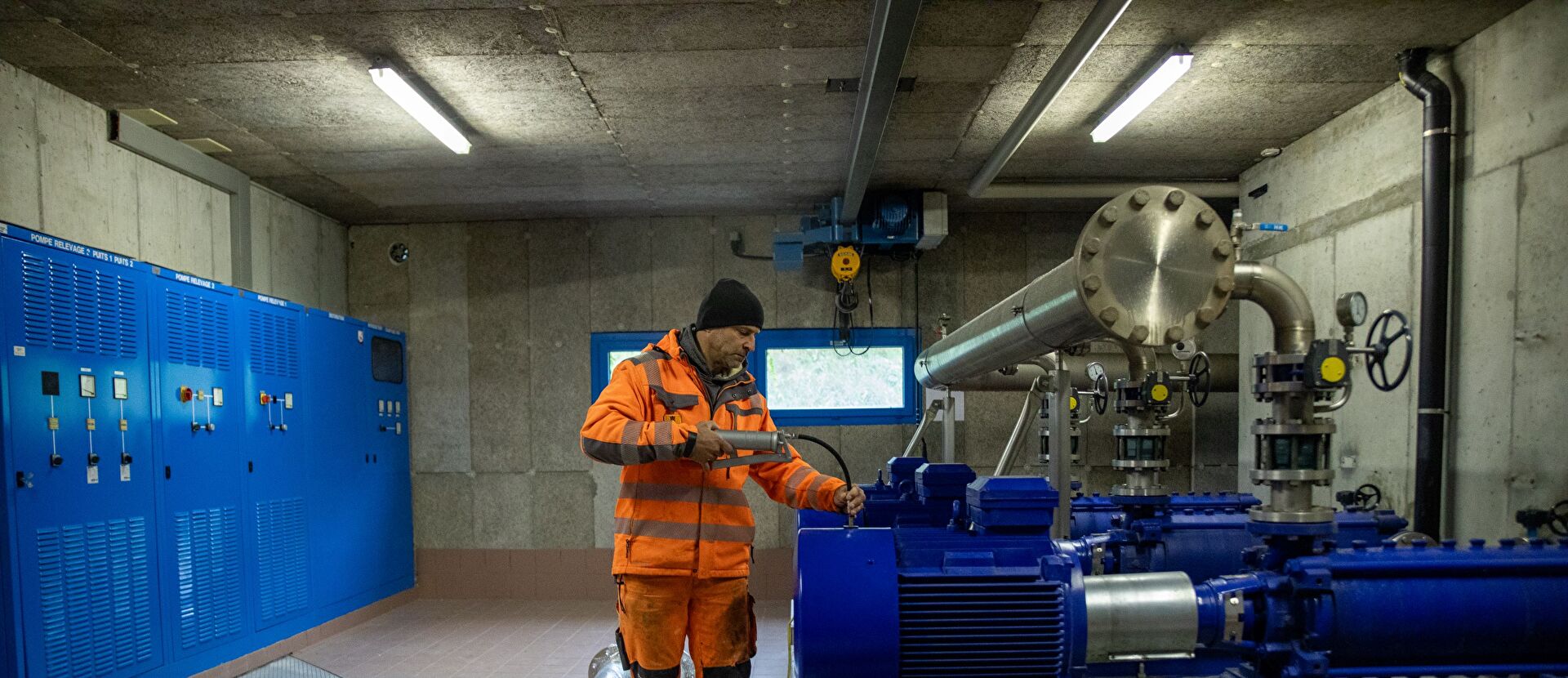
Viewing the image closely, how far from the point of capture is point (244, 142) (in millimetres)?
5340

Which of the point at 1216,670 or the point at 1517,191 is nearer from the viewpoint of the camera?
the point at 1216,670

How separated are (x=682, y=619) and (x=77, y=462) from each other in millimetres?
3221

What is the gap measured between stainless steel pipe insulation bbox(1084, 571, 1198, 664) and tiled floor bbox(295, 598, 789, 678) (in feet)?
10.7

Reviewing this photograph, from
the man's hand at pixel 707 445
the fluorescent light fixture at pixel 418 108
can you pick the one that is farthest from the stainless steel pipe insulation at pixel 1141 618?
the fluorescent light fixture at pixel 418 108

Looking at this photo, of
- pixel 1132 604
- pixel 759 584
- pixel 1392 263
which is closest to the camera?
pixel 1132 604

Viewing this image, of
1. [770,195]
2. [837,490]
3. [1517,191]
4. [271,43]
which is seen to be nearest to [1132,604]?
[837,490]

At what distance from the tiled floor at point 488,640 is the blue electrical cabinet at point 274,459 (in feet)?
1.59

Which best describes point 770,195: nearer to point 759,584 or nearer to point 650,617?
point 759,584

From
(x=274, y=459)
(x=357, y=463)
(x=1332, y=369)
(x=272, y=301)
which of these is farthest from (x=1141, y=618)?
(x=357, y=463)

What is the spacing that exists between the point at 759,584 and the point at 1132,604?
216 inches

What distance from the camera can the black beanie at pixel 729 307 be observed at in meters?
2.77

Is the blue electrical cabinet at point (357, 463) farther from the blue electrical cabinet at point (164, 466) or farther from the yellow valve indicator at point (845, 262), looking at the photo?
the yellow valve indicator at point (845, 262)

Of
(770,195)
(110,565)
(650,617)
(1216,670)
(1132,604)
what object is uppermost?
(770,195)

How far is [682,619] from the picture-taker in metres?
2.70
